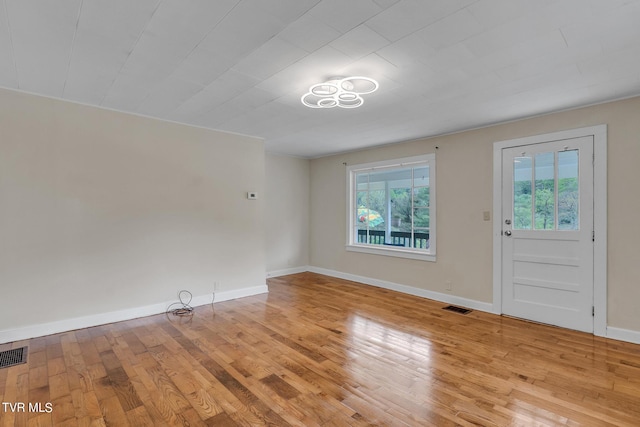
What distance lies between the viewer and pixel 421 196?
495 centimetres

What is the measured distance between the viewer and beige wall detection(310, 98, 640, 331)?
10.2 feet

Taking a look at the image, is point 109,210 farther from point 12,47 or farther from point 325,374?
point 325,374

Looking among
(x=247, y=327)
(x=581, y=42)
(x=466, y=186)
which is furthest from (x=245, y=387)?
(x=466, y=186)

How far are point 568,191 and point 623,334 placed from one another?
60.9 inches

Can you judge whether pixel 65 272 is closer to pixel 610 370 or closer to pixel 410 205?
pixel 410 205

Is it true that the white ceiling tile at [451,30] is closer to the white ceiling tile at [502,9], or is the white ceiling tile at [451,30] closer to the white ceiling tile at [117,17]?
the white ceiling tile at [502,9]

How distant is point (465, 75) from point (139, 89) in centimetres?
304

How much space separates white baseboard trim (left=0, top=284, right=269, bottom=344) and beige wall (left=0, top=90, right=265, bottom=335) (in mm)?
56

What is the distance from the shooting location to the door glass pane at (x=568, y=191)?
342 cm

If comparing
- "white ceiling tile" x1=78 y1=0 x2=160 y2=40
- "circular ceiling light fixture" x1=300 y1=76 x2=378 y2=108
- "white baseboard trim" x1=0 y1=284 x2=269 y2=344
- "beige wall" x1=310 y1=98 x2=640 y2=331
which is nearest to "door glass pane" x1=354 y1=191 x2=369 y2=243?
"beige wall" x1=310 y1=98 x2=640 y2=331

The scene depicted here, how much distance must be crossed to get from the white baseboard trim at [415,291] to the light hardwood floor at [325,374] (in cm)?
46

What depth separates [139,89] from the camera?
3.01 meters

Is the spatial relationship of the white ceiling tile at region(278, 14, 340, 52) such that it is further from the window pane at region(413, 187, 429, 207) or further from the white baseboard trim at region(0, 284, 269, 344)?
the white baseboard trim at region(0, 284, 269, 344)

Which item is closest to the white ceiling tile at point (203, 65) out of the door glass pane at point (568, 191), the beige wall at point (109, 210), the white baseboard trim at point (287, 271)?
the beige wall at point (109, 210)
